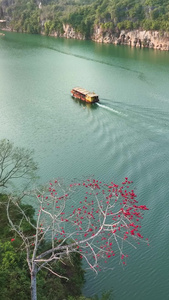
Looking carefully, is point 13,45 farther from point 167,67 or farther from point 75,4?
point 167,67

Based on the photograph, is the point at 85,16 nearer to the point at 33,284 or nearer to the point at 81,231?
the point at 81,231

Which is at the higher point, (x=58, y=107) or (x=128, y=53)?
(x=128, y=53)

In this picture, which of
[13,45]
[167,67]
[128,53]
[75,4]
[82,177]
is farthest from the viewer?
[75,4]

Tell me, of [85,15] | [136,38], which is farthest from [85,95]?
[85,15]

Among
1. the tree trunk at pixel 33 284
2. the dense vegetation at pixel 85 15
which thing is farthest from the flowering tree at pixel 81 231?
the dense vegetation at pixel 85 15

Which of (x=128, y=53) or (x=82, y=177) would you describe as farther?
(x=128, y=53)

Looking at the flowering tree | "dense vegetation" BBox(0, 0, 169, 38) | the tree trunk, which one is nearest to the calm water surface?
the flowering tree

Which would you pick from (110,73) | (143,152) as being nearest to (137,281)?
(143,152)

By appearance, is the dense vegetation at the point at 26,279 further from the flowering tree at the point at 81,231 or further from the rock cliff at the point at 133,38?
the rock cliff at the point at 133,38
